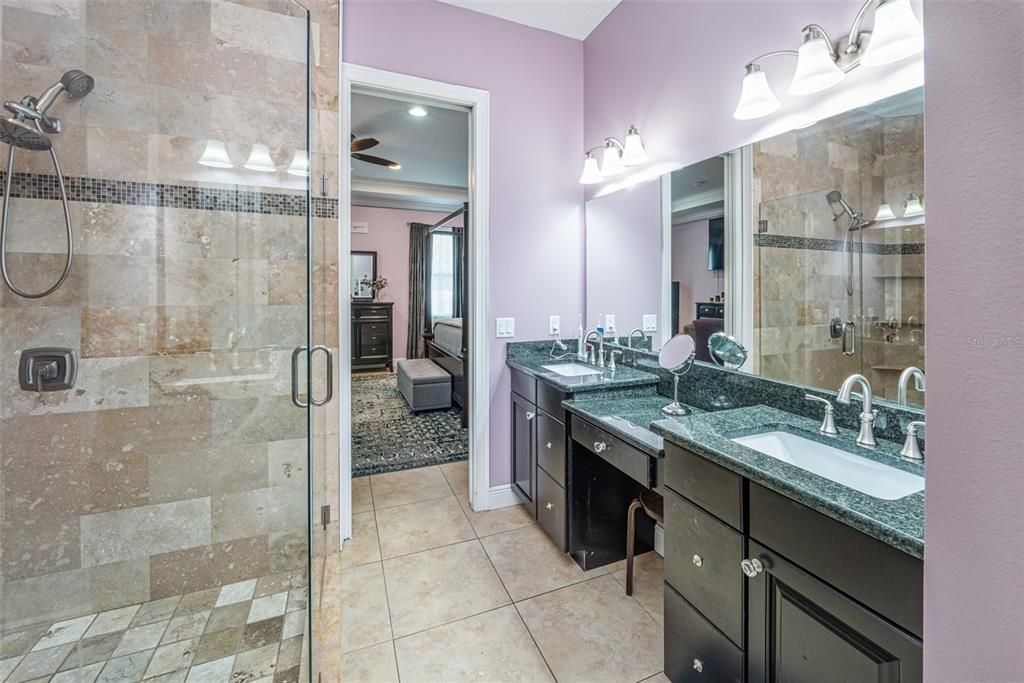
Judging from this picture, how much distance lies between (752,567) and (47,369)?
7.79 ft

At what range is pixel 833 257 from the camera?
145 cm

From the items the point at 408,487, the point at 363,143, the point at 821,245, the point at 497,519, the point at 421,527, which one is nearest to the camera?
the point at 821,245

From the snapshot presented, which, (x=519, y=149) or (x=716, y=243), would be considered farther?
(x=519, y=149)

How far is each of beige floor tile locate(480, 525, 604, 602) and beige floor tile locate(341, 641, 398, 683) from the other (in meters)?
0.54

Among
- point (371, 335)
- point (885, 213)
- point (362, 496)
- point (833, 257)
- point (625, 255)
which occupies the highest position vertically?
point (625, 255)

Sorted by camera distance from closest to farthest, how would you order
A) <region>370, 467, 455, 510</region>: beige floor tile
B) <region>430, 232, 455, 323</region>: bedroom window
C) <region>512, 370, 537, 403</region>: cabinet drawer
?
<region>512, 370, 537, 403</region>: cabinet drawer < <region>370, 467, 455, 510</region>: beige floor tile < <region>430, 232, 455, 323</region>: bedroom window

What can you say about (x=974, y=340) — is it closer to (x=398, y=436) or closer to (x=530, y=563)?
(x=530, y=563)

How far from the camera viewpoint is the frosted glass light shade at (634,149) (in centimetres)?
229

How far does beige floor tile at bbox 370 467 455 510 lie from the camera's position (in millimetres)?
2740

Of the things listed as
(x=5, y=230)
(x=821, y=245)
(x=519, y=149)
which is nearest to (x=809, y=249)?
(x=821, y=245)

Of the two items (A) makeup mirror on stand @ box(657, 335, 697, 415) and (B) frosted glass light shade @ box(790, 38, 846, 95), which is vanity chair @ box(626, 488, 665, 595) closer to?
(A) makeup mirror on stand @ box(657, 335, 697, 415)

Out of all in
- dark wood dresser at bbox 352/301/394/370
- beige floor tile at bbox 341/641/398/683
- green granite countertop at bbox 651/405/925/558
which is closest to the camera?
green granite countertop at bbox 651/405/925/558

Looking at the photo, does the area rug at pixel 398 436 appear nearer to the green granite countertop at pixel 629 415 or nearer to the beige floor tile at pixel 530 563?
the beige floor tile at pixel 530 563

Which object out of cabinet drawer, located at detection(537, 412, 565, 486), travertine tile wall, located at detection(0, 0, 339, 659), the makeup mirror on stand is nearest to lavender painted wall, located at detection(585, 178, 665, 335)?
the makeup mirror on stand
